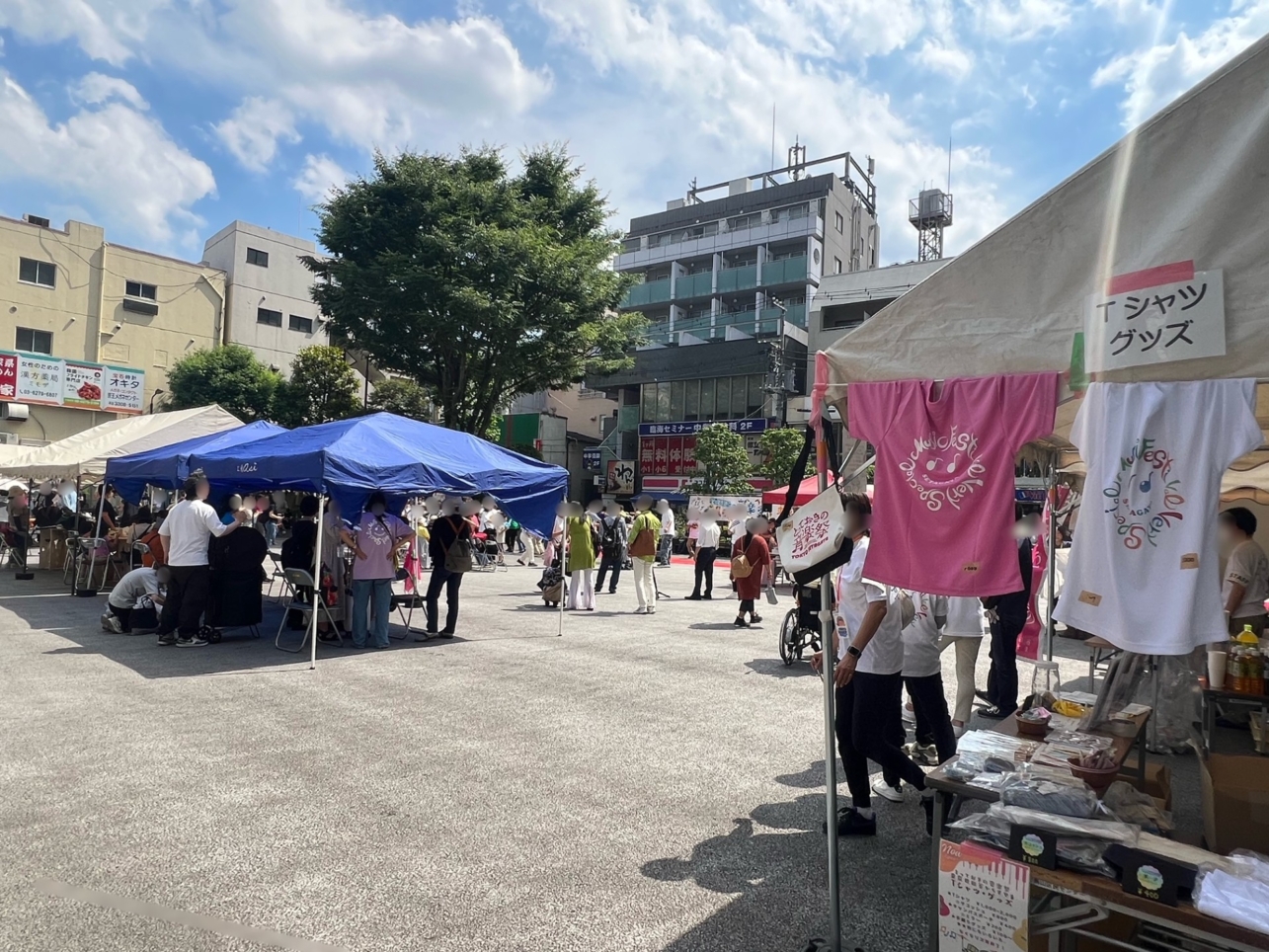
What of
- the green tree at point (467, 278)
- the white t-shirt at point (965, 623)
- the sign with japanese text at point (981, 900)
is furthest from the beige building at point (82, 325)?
the sign with japanese text at point (981, 900)

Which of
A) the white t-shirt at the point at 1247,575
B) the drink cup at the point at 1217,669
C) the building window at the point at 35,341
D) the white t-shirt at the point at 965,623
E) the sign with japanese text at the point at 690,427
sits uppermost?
the building window at the point at 35,341

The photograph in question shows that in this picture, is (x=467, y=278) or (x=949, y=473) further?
(x=467, y=278)

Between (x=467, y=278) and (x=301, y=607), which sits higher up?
(x=467, y=278)

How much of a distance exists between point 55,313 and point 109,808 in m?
36.0

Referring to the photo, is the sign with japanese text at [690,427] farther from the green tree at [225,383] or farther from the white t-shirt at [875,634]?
the white t-shirt at [875,634]

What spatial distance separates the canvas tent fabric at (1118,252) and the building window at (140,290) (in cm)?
3933

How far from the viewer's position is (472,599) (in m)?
13.7

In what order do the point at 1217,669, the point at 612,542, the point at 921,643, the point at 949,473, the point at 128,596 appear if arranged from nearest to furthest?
the point at 949,473 < the point at 921,643 < the point at 1217,669 < the point at 128,596 < the point at 612,542

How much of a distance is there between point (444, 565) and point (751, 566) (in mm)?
4254

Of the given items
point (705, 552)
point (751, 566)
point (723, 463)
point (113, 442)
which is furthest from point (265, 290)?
point (751, 566)

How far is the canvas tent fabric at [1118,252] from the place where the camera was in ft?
8.59

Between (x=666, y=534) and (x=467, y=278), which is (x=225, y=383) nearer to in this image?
(x=467, y=278)

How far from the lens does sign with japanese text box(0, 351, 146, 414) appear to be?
97.9 feet

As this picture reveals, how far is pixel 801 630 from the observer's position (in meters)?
8.20
